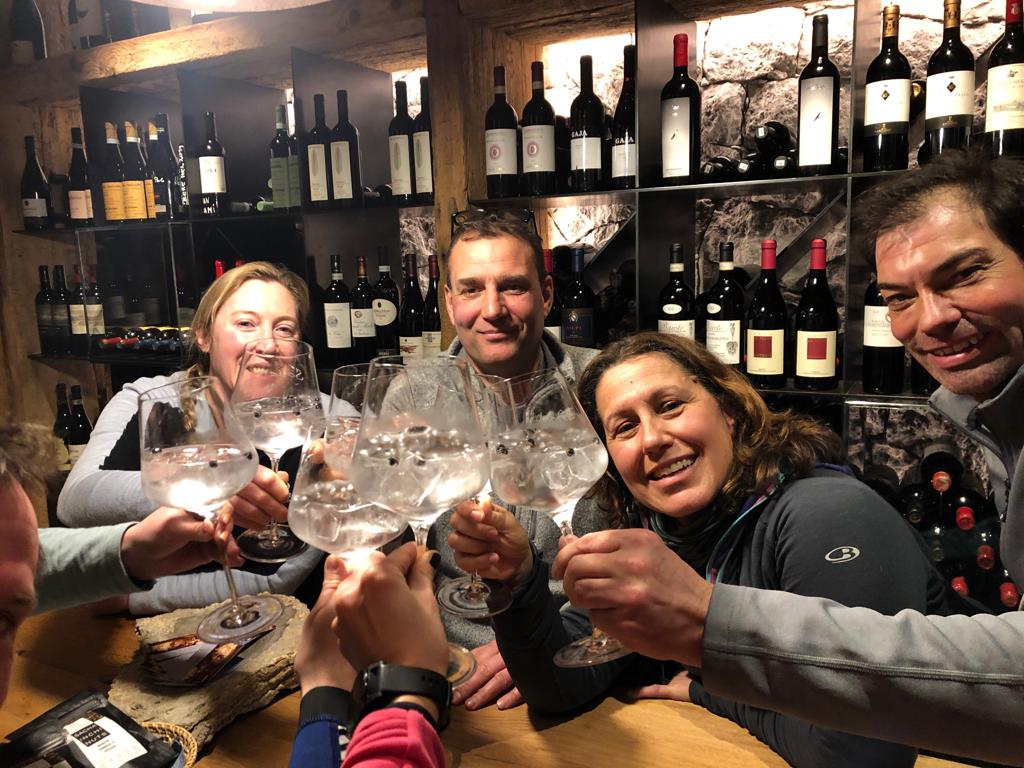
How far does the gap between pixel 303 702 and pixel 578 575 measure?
12.0 inches

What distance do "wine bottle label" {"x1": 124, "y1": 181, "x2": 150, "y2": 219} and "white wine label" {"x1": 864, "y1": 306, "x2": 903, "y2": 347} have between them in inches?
107

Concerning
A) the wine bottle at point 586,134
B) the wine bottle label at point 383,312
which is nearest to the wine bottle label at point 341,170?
the wine bottle label at point 383,312

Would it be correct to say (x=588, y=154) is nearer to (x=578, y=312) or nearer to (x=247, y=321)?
(x=578, y=312)

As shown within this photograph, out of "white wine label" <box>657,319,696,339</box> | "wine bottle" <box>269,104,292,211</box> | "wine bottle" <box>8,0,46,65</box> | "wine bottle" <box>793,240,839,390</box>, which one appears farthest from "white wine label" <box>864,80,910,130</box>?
"wine bottle" <box>8,0,46,65</box>

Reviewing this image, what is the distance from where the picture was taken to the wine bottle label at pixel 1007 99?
1.69 meters

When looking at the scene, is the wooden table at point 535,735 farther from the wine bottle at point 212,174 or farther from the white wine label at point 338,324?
the wine bottle at point 212,174

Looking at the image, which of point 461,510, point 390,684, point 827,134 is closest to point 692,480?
point 461,510

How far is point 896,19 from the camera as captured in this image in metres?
1.81

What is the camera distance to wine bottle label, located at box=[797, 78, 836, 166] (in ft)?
6.37

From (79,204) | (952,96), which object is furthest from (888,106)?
(79,204)

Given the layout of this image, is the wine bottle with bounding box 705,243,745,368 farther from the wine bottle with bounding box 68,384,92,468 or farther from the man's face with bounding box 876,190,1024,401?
the wine bottle with bounding box 68,384,92,468

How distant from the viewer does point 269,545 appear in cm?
112

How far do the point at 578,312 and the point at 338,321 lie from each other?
2.69 feet

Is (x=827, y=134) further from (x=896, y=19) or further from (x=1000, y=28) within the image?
(x=1000, y=28)
